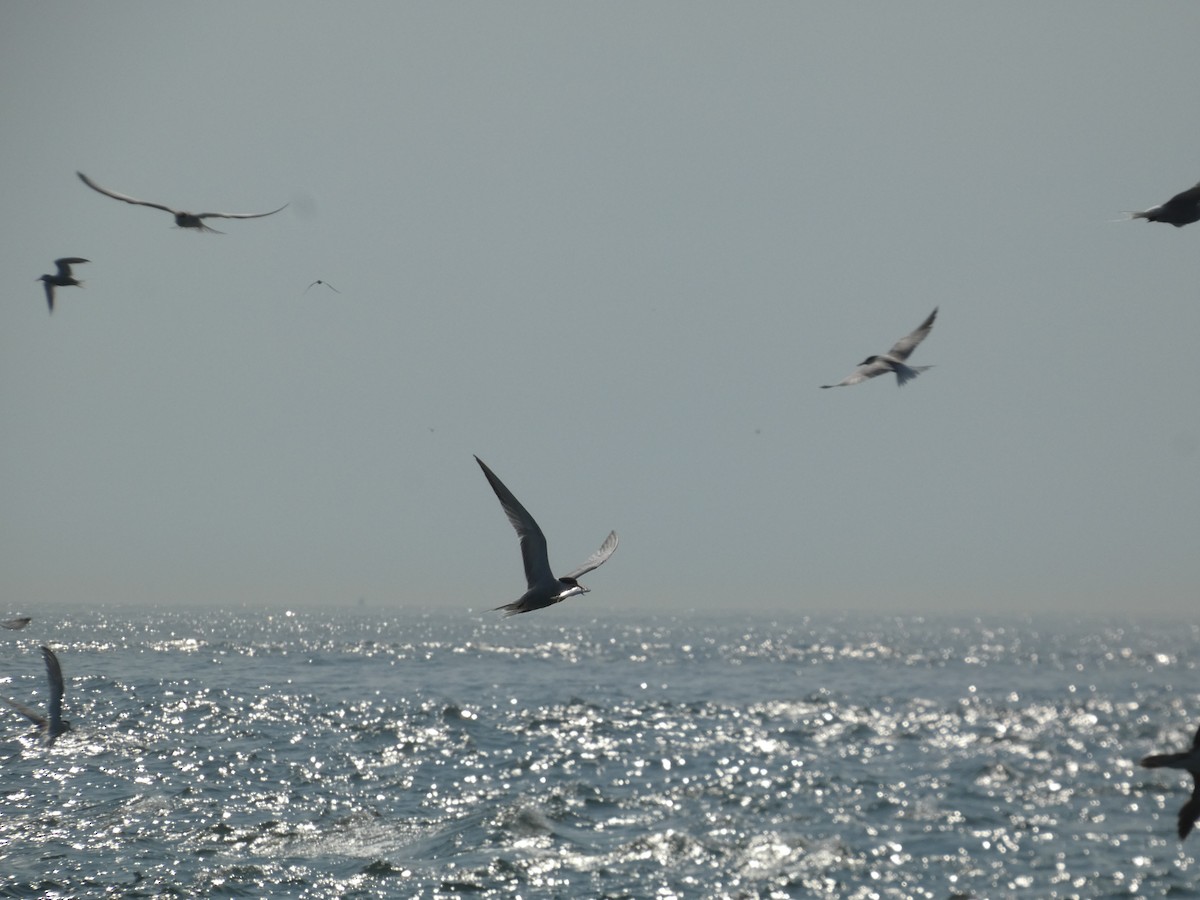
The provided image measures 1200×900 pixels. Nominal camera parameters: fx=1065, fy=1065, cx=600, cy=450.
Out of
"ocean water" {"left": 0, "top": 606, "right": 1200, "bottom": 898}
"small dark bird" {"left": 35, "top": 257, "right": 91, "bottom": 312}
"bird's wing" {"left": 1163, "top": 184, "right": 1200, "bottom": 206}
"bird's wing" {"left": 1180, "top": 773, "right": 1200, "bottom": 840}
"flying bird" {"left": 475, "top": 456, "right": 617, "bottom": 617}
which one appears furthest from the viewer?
"ocean water" {"left": 0, "top": 606, "right": 1200, "bottom": 898}

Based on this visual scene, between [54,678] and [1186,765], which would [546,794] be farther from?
[1186,765]

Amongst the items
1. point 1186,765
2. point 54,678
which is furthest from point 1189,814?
point 54,678

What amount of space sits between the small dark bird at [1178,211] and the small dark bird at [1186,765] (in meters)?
5.64

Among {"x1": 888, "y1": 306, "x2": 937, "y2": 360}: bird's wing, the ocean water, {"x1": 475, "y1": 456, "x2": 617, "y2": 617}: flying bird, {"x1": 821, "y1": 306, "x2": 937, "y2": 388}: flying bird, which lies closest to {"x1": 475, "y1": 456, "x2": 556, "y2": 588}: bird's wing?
{"x1": 475, "y1": 456, "x2": 617, "y2": 617}: flying bird

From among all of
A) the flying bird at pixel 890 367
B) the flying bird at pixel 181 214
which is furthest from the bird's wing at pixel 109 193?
the flying bird at pixel 890 367

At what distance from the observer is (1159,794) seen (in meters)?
39.8

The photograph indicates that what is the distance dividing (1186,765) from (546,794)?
2723 cm

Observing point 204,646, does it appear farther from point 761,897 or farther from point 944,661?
point 944,661

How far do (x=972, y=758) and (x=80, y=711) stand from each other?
36.9 m

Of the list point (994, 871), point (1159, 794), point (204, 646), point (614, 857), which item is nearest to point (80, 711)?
point (614, 857)

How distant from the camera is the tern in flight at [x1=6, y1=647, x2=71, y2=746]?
22.2 metres

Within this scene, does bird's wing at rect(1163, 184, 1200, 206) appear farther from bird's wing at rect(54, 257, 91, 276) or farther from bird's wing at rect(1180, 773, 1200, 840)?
bird's wing at rect(54, 257, 91, 276)

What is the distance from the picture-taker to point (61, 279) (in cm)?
2116

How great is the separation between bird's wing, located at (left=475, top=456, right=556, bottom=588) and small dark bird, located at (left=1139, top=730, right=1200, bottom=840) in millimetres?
7642
